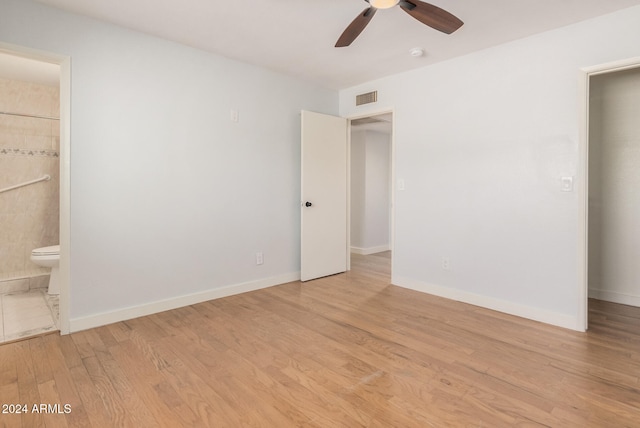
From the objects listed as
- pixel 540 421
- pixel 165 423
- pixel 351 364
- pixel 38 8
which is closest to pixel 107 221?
pixel 38 8

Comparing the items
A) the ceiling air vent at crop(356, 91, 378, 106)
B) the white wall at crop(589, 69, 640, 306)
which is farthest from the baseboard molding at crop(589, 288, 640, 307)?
the ceiling air vent at crop(356, 91, 378, 106)

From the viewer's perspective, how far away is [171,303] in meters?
3.12

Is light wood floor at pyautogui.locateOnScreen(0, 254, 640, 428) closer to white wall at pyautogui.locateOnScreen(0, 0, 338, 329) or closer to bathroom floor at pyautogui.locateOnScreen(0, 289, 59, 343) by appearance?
bathroom floor at pyautogui.locateOnScreen(0, 289, 59, 343)

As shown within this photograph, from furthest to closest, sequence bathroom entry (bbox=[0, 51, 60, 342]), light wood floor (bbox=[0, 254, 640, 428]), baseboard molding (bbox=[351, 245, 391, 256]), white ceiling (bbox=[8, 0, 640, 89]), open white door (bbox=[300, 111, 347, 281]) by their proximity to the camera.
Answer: baseboard molding (bbox=[351, 245, 391, 256]) < open white door (bbox=[300, 111, 347, 281]) < bathroom entry (bbox=[0, 51, 60, 342]) < white ceiling (bbox=[8, 0, 640, 89]) < light wood floor (bbox=[0, 254, 640, 428])

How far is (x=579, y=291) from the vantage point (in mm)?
2668

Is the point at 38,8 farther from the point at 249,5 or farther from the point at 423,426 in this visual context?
the point at 423,426

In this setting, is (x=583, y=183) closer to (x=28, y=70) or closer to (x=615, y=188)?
(x=615, y=188)

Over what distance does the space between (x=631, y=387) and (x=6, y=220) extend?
18.3 ft

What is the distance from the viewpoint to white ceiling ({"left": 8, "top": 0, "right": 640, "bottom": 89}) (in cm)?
241

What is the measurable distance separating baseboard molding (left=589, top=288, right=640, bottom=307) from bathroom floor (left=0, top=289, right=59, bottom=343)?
498cm

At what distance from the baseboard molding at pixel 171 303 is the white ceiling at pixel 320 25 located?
2317 millimetres

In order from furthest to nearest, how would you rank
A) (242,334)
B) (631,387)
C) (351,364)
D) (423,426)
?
(242,334)
(351,364)
(631,387)
(423,426)

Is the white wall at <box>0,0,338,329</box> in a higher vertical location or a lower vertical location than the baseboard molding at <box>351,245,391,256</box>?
higher

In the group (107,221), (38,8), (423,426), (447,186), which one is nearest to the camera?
(423,426)
